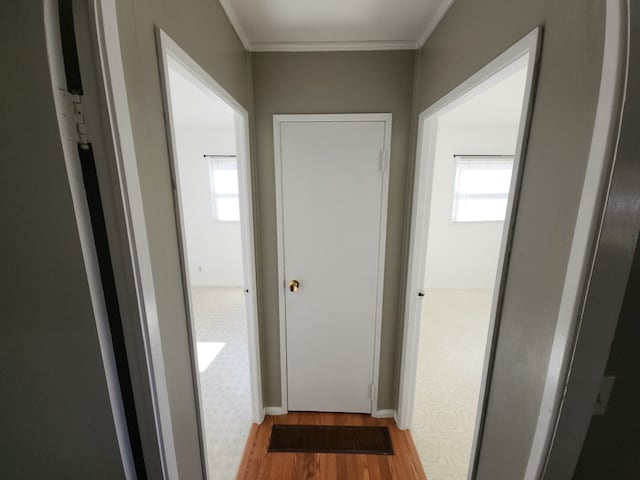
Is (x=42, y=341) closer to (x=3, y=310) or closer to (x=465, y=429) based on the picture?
(x=3, y=310)

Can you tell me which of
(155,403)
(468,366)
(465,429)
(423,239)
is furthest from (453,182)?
(155,403)

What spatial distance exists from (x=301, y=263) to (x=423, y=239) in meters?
0.79

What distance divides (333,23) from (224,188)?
10.9 ft

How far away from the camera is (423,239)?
1.56m

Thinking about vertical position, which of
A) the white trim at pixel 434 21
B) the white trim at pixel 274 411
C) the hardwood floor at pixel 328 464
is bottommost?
the hardwood floor at pixel 328 464

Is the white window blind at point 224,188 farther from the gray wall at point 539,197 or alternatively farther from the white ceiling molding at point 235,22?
the gray wall at point 539,197

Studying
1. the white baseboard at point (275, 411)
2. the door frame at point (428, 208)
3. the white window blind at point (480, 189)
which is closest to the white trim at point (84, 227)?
the door frame at point (428, 208)

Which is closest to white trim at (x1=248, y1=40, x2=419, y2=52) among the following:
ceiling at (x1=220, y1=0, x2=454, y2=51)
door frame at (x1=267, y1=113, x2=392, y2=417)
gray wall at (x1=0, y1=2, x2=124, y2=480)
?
ceiling at (x1=220, y1=0, x2=454, y2=51)

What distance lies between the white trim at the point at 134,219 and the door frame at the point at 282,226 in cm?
105

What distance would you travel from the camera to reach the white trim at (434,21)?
45.0 inches

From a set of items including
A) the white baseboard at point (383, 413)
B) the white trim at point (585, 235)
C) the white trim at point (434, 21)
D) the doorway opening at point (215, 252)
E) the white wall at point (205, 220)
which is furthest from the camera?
the white wall at point (205, 220)

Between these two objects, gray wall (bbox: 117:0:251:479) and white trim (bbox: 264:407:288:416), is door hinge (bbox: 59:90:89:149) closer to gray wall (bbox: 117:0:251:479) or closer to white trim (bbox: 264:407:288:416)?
gray wall (bbox: 117:0:251:479)

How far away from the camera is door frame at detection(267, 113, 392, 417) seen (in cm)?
155

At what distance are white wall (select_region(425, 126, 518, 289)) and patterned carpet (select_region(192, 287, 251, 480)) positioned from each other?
124 inches
